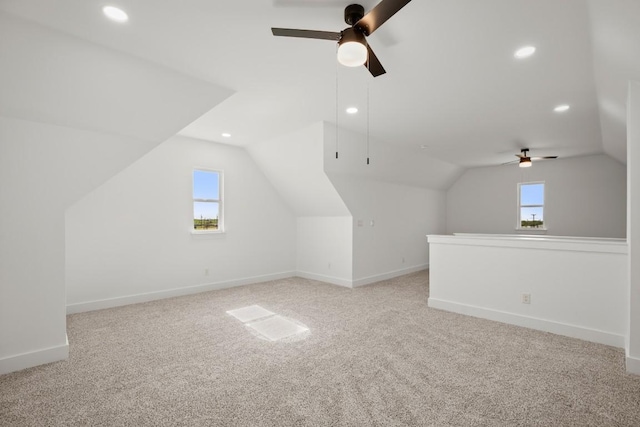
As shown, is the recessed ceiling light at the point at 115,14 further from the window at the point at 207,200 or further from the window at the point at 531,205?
the window at the point at 531,205

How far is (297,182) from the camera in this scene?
18.9ft

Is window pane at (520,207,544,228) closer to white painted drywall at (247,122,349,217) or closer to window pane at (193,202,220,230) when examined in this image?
white painted drywall at (247,122,349,217)

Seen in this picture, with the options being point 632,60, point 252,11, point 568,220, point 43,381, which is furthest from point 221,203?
point 568,220

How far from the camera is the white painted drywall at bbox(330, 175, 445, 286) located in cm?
582

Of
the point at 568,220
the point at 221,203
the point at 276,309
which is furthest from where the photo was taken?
the point at 568,220

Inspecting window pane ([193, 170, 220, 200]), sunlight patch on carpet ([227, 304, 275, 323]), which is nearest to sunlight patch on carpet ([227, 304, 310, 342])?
sunlight patch on carpet ([227, 304, 275, 323])

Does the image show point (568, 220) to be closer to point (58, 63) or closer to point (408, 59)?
point (408, 59)

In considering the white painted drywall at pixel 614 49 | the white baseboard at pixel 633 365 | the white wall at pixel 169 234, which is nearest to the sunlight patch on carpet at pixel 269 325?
the white wall at pixel 169 234

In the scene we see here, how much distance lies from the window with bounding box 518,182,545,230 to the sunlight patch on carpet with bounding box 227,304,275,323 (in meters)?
6.96

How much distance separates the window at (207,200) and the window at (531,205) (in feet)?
24.0

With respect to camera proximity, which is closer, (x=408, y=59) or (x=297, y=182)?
(x=408, y=59)

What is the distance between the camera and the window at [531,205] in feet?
24.6

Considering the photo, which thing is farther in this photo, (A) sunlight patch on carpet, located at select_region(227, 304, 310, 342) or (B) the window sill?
(B) the window sill

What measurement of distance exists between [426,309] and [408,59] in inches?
128
